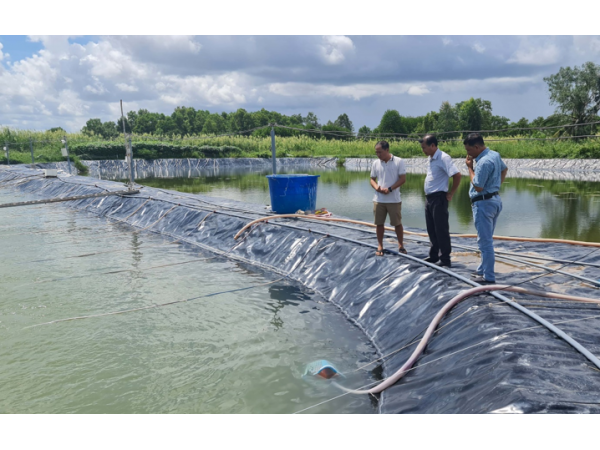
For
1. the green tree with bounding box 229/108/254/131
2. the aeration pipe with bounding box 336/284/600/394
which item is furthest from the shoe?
the green tree with bounding box 229/108/254/131

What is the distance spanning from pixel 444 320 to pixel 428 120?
219 ft

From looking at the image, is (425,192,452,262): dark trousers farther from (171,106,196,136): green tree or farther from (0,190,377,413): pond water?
(171,106,196,136): green tree

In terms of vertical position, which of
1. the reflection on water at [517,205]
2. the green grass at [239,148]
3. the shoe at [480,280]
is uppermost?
the green grass at [239,148]

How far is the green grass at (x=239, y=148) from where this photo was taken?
3122cm

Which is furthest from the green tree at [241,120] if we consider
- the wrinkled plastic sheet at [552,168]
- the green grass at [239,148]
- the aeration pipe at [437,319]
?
the aeration pipe at [437,319]

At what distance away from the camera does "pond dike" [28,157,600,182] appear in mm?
27703

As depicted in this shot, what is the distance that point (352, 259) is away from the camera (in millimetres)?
6707

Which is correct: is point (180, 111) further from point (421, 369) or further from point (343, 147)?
point (421, 369)

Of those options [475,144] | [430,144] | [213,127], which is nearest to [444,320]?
[475,144]

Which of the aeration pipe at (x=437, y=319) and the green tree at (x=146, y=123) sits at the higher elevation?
the green tree at (x=146, y=123)

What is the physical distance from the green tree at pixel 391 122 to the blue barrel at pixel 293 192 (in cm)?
6040

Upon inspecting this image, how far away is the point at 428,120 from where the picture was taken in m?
66.5

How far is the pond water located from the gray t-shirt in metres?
1.62

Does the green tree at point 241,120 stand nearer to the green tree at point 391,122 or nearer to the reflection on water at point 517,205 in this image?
the green tree at point 391,122
